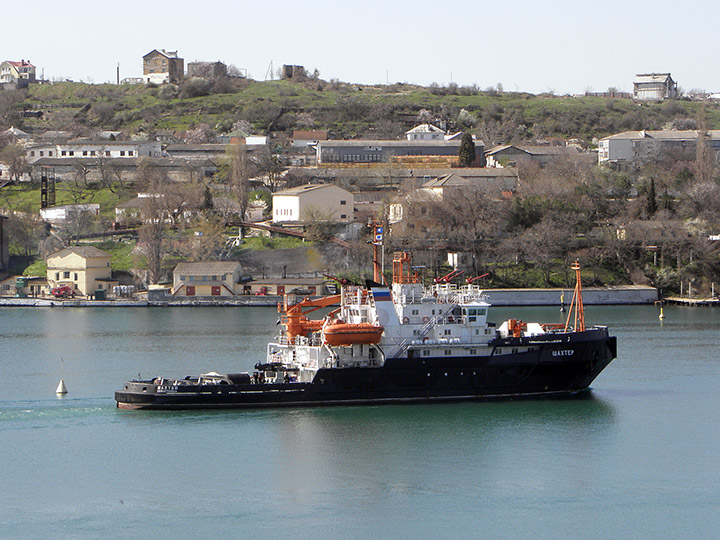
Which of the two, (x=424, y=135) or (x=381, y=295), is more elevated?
(x=424, y=135)

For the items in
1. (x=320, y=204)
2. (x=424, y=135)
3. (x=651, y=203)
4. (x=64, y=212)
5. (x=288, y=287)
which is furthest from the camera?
(x=424, y=135)

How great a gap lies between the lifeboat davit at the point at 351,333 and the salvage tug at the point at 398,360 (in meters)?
0.03

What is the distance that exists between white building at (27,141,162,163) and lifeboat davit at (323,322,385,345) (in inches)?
2880

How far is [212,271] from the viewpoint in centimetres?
7400

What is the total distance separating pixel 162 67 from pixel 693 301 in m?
98.6

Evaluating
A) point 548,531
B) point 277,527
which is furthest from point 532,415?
point 277,527

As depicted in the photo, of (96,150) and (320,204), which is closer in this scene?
(320,204)

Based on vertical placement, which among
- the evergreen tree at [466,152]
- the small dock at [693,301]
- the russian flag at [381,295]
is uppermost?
the evergreen tree at [466,152]

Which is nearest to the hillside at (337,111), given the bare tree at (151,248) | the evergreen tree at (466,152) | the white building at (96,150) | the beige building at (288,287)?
the evergreen tree at (466,152)

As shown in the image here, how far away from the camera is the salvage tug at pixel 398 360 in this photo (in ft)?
120

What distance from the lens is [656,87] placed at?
6344 inches

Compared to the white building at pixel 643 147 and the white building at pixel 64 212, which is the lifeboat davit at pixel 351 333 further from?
the white building at pixel 643 147

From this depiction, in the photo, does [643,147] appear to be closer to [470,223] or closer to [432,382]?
[470,223]

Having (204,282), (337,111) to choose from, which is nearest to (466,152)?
(337,111)
